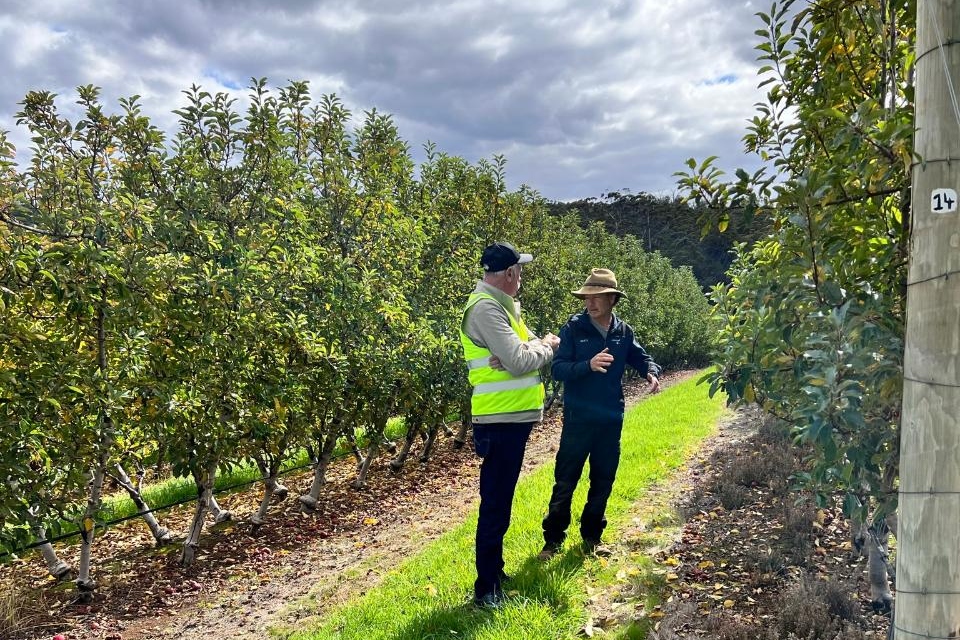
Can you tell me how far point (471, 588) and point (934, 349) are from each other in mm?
3536

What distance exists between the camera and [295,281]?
21.2ft

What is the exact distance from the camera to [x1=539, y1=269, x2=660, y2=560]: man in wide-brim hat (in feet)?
14.5

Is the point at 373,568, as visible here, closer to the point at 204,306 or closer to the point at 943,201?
the point at 204,306

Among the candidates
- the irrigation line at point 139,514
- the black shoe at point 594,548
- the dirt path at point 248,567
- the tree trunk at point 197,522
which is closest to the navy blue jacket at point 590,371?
the black shoe at point 594,548

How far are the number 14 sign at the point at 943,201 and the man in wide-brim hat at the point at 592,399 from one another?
268cm

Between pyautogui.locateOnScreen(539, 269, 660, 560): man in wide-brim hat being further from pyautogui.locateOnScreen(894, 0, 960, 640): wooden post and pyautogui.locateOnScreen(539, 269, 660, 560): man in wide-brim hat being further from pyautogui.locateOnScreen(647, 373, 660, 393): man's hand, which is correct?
pyautogui.locateOnScreen(894, 0, 960, 640): wooden post

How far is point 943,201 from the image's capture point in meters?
1.67

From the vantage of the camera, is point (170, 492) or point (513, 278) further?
point (170, 492)

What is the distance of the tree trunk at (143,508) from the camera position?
5891mm

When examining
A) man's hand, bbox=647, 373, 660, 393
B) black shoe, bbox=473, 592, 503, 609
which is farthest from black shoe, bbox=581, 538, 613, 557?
man's hand, bbox=647, 373, 660, 393

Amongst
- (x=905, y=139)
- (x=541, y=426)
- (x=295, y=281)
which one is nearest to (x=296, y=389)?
(x=295, y=281)

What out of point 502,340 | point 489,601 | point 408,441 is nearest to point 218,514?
point 408,441

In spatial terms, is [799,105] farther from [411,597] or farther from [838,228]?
[411,597]

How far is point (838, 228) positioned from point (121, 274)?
463 centimetres
